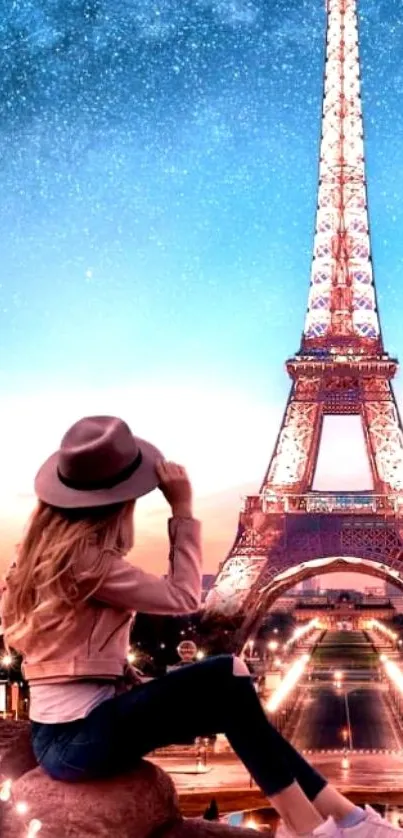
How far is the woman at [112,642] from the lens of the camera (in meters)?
4.32

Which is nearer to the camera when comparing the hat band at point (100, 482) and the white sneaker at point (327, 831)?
the white sneaker at point (327, 831)

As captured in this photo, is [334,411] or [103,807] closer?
[103,807]

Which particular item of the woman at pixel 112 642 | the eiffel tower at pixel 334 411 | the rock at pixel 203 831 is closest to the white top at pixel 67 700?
the woman at pixel 112 642

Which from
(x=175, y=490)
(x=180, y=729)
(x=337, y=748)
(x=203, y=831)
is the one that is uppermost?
(x=337, y=748)

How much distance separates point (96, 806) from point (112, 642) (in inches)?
23.6

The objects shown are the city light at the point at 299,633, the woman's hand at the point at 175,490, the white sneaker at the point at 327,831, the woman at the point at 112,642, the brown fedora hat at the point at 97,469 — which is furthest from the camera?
the city light at the point at 299,633

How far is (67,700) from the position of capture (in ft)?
15.0

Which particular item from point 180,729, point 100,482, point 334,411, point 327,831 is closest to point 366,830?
point 327,831

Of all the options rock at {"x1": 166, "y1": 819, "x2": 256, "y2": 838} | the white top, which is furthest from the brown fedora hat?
rock at {"x1": 166, "y1": 819, "x2": 256, "y2": 838}

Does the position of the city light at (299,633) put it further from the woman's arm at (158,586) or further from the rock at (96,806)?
the woman's arm at (158,586)

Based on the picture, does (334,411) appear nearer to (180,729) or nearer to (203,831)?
(203,831)

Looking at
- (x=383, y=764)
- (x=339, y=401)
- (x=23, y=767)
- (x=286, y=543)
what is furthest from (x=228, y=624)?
(x=23, y=767)

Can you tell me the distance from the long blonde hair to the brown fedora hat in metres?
0.07

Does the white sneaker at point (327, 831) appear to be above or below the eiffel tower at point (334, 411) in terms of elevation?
below
